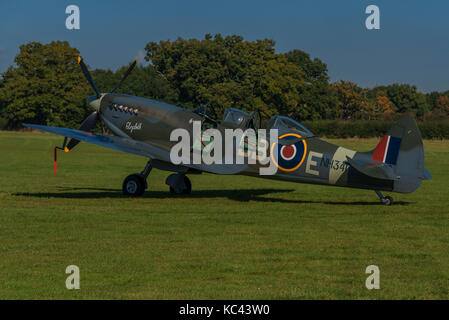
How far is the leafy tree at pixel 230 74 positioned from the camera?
76875mm

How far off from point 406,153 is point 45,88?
84.4m

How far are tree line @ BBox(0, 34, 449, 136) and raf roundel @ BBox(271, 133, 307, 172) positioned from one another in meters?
57.2

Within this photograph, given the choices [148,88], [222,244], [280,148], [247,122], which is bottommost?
[222,244]

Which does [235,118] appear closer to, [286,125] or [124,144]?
[286,125]

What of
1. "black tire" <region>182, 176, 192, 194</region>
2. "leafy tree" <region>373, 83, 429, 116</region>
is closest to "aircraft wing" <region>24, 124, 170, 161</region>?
"black tire" <region>182, 176, 192, 194</region>

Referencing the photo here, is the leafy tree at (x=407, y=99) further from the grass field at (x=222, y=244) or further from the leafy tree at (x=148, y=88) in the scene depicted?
the grass field at (x=222, y=244)

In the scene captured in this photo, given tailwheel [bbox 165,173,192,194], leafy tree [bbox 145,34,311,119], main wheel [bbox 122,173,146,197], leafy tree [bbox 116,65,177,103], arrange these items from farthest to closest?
leafy tree [bbox 116,65,177,103] → leafy tree [bbox 145,34,311,119] → tailwheel [bbox 165,173,192,194] → main wheel [bbox 122,173,146,197]

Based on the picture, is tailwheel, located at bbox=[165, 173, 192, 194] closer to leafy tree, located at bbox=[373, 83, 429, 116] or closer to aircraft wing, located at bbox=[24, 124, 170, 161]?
aircraft wing, located at bbox=[24, 124, 170, 161]

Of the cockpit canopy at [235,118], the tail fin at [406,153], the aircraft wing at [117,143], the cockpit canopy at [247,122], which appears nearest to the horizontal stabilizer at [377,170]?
the tail fin at [406,153]

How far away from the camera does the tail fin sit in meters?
13.9

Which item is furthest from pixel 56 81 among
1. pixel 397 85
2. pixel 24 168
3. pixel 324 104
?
pixel 397 85

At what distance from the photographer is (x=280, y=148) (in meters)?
15.6

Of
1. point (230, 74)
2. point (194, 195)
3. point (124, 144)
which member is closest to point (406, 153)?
point (194, 195)

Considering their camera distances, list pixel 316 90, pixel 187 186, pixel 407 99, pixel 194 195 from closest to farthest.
Answer: pixel 194 195 < pixel 187 186 < pixel 316 90 < pixel 407 99
